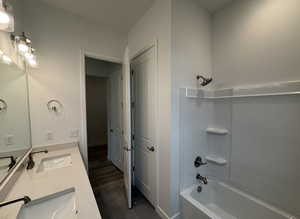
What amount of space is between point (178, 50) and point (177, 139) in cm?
105

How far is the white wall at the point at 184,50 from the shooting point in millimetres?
1457

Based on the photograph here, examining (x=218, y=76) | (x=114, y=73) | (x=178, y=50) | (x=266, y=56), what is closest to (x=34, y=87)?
(x=114, y=73)

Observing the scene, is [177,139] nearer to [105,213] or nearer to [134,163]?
[134,163]

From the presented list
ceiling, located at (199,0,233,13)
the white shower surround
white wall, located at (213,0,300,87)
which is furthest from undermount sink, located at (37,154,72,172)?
ceiling, located at (199,0,233,13)

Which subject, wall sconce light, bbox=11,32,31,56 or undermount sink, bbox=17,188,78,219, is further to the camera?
wall sconce light, bbox=11,32,31,56

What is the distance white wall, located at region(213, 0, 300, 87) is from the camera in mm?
1210

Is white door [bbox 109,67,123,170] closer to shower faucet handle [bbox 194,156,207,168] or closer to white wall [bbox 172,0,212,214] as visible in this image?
white wall [bbox 172,0,212,214]

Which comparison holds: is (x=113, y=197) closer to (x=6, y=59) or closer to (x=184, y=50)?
(x=6, y=59)

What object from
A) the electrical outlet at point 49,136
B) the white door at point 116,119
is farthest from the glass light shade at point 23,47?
the white door at point 116,119

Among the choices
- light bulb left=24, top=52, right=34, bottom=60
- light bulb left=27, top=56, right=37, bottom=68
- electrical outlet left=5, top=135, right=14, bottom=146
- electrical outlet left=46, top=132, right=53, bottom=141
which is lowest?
electrical outlet left=46, top=132, right=53, bottom=141

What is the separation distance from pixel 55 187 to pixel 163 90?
1.34 meters

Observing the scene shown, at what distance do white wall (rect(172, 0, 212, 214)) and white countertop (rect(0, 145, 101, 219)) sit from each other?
3.13ft

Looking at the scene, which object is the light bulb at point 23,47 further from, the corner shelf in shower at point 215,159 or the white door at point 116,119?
the corner shelf in shower at point 215,159

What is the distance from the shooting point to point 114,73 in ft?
9.48
